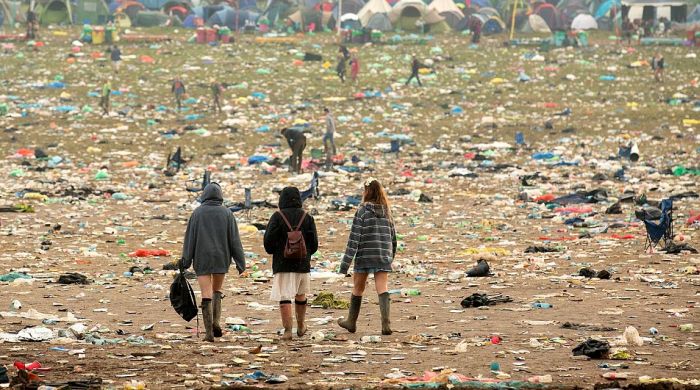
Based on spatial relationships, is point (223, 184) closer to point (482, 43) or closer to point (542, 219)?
point (542, 219)

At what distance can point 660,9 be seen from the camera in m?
45.1

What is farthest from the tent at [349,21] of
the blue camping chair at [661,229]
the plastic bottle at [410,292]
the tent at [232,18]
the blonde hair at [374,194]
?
the blonde hair at [374,194]

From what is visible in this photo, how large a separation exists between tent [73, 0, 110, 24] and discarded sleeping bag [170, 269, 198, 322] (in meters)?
36.6

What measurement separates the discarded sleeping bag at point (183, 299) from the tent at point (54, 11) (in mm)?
35600

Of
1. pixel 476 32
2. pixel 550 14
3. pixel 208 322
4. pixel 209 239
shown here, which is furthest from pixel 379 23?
pixel 208 322

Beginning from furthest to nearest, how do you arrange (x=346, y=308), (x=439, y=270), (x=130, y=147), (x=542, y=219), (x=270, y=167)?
(x=130, y=147) → (x=270, y=167) → (x=542, y=219) → (x=439, y=270) → (x=346, y=308)

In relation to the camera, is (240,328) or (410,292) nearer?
(240,328)

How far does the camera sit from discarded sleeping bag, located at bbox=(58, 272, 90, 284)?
12.0 metres

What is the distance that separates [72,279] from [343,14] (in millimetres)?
33613

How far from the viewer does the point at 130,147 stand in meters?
25.6

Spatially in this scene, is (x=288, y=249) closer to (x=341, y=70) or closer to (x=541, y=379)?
(x=541, y=379)

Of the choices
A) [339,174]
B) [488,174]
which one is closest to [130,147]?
[339,174]

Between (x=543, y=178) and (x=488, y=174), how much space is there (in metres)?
1.29

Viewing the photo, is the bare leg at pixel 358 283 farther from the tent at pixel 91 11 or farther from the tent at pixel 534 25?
the tent at pixel 91 11
